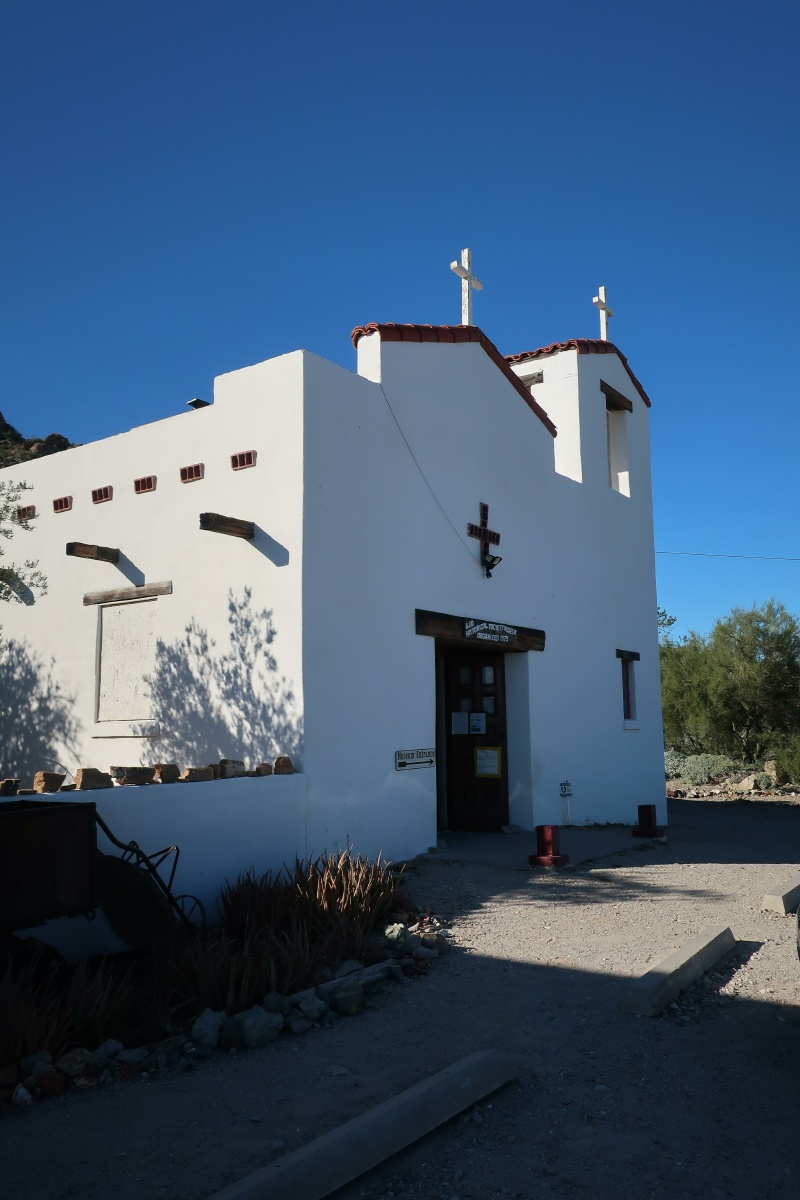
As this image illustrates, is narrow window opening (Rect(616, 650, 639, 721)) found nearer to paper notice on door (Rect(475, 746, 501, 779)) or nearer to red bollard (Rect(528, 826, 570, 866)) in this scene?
paper notice on door (Rect(475, 746, 501, 779))

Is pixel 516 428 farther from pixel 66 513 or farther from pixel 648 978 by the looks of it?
pixel 648 978

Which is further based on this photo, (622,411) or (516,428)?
(622,411)

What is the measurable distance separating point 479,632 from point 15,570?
588 cm

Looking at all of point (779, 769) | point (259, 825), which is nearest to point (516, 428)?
point (259, 825)

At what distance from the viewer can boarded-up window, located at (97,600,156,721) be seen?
1020cm

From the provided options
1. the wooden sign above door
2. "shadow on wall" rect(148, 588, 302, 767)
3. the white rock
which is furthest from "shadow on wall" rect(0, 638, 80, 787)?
the white rock

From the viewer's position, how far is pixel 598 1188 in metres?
3.35

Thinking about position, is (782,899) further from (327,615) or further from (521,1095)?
(327,615)

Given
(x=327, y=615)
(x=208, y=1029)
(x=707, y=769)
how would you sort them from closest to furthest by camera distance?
(x=208, y=1029)
(x=327, y=615)
(x=707, y=769)

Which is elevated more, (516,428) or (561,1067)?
(516,428)

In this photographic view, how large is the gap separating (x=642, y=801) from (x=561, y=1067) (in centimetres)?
1118

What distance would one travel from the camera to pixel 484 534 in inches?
450

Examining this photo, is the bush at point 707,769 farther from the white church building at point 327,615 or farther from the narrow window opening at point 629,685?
the white church building at point 327,615

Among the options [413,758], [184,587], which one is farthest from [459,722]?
[184,587]
